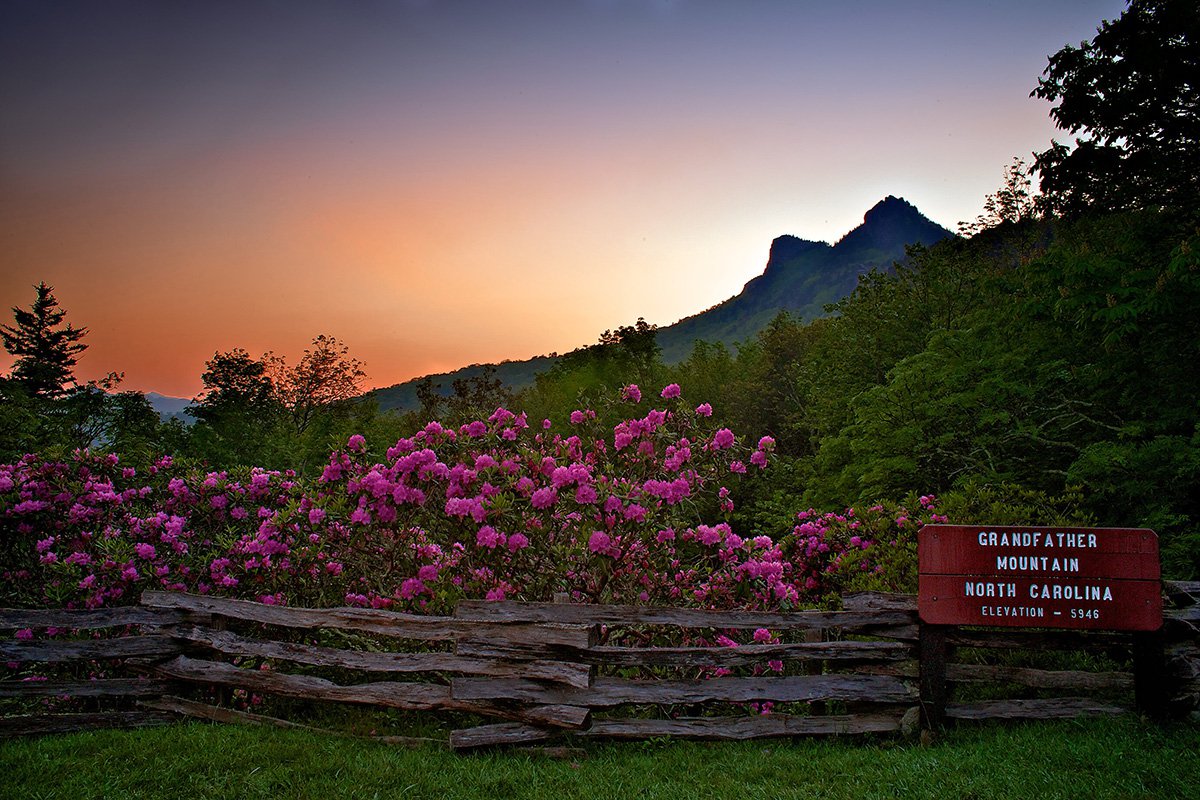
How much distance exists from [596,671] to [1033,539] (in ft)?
12.4

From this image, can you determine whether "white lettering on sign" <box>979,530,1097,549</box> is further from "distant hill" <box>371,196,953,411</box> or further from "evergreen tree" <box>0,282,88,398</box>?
"distant hill" <box>371,196,953,411</box>

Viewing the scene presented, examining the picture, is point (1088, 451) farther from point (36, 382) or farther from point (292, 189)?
point (36, 382)

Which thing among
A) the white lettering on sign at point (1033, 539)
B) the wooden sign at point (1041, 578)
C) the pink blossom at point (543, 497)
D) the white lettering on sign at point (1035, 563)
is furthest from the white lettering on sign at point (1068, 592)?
the pink blossom at point (543, 497)

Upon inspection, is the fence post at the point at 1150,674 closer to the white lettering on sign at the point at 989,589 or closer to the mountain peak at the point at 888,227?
the white lettering on sign at the point at 989,589

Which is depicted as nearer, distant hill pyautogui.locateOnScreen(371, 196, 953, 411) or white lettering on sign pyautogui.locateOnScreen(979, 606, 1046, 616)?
white lettering on sign pyautogui.locateOnScreen(979, 606, 1046, 616)

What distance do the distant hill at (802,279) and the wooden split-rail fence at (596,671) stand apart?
143 meters

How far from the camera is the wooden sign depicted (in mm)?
5445

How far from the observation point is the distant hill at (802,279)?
15375 cm

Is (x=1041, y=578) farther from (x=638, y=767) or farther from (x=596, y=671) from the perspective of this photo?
(x=596, y=671)

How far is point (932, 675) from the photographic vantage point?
570 cm

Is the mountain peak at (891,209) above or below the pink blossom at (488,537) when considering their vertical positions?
above

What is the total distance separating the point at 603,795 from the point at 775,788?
1168 millimetres

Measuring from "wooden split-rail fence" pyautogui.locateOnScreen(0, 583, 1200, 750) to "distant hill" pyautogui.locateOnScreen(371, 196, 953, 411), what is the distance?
143 metres


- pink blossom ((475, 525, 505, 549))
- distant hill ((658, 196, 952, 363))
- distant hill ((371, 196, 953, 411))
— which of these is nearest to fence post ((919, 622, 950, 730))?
pink blossom ((475, 525, 505, 549))
